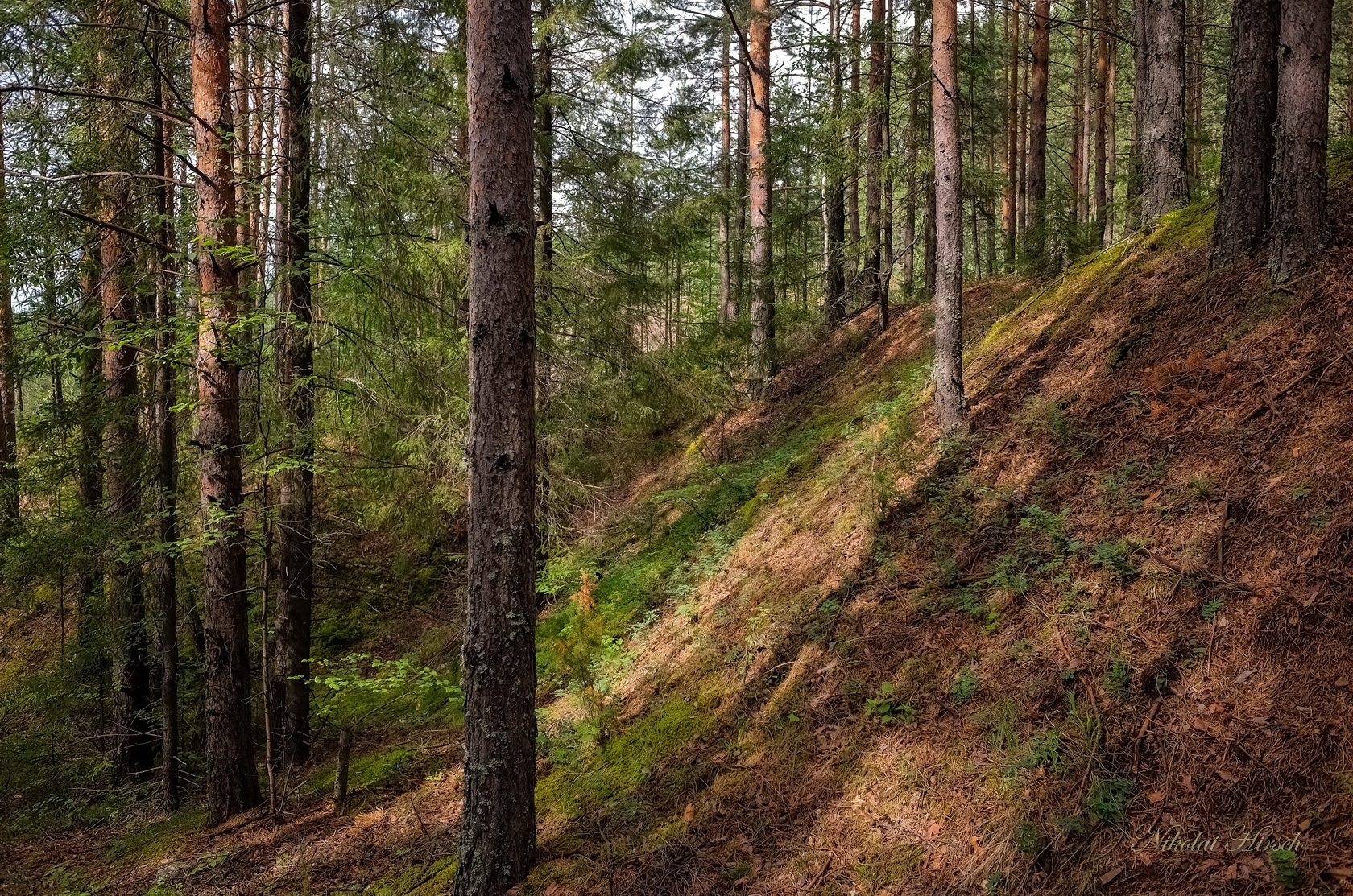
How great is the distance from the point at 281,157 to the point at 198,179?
0.74 m

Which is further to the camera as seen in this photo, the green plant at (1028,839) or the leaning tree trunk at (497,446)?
the leaning tree trunk at (497,446)

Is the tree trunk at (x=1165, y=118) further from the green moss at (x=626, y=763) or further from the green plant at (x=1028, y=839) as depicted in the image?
the green moss at (x=626, y=763)

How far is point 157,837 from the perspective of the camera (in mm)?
7691

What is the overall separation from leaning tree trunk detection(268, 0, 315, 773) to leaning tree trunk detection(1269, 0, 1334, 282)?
7.92 metres

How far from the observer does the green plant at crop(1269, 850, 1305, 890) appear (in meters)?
2.64

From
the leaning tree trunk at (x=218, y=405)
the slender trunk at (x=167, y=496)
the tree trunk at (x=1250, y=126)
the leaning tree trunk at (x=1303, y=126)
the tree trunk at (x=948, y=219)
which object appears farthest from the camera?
the slender trunk at (x=167, y=496)

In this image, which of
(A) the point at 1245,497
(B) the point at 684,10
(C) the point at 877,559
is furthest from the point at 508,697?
(B) the point at 684,10

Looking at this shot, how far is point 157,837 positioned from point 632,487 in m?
8.43

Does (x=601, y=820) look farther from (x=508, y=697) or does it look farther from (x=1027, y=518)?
(x=1027, y=518)

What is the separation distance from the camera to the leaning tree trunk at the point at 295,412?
704 cm

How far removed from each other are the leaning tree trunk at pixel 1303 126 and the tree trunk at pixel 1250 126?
499 mm

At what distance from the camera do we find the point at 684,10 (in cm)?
1556

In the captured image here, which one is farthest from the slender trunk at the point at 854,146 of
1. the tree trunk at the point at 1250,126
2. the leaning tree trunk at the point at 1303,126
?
the leaning tree trunk at the point at 1303,126

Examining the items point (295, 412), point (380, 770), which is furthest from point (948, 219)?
point (380, 770)
